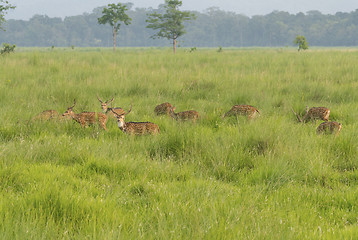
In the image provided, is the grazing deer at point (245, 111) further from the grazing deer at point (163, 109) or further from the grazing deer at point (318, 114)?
the grazing deer at point (163, 109)

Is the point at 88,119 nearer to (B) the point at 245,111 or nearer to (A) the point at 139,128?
(A) the point at 139,128

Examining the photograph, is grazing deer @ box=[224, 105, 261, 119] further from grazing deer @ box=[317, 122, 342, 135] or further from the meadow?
grazing deer @ box=[317, 122, 342, 135]

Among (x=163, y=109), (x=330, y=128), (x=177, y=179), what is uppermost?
(x=163, y=109)

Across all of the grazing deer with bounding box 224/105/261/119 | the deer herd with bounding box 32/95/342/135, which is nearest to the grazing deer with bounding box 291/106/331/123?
the deer herd with bounding box 32/95/342/135

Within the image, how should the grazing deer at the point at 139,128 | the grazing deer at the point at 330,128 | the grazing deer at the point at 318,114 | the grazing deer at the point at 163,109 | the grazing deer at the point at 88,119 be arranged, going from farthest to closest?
the grazing deer at the point at 163,109
the grazing deer at the point at 318,114
the grazing deer at the point at 88,119
the grazing deer at the point at 139,128
the grazing deer at the point at 330,128

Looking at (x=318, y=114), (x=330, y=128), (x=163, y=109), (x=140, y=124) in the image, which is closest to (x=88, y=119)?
(x=140, y=124)

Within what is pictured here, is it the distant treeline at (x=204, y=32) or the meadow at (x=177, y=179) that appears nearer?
the meadow at (x=177, y=179)

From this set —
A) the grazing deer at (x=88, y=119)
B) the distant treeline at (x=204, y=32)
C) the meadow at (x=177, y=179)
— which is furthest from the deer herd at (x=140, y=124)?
the distant treeline at (x=204, y=32)

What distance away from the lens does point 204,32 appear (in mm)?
136000

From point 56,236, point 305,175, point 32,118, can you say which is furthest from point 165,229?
point 32,118

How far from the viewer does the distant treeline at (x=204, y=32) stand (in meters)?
118

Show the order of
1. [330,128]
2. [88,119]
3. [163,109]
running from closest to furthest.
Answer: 1. [330,128]
2. [88,119]
3. [163,109]

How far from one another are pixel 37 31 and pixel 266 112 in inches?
5353

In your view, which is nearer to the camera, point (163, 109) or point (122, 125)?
point (122, 125)
